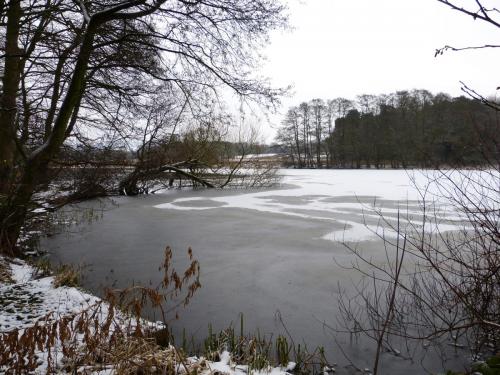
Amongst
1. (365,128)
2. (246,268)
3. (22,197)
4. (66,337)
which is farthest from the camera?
(365,128)

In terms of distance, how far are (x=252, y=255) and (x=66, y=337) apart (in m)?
4.55

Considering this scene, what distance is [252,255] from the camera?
20.8ft

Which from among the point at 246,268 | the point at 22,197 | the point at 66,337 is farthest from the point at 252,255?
the point at 66,337

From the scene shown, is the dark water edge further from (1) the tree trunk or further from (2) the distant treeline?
(2) the distant treeline

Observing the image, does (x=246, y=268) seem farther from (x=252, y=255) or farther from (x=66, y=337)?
(x=66, y=337)

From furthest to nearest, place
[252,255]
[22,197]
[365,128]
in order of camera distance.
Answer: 1. [365,128]
2. [252,255]
3. [22,197]

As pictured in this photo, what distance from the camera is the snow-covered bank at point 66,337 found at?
6.18 ft

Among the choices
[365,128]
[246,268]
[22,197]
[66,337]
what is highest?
[365,128]

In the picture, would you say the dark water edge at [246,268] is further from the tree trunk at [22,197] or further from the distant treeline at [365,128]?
the distant treeline at [365,128]

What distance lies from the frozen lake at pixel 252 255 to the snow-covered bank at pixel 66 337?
0.87 meters

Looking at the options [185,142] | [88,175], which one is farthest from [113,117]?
[185,142]

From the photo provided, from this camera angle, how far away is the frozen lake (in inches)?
153

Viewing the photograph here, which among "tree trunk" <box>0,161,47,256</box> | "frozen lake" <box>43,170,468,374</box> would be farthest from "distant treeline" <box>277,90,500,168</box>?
"tree trunk" <box>0,161,47,256</box>

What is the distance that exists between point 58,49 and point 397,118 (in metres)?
36.7
